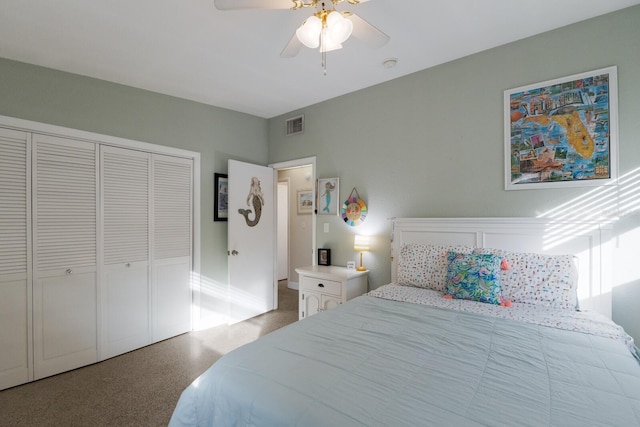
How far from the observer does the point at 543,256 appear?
2.05 meters

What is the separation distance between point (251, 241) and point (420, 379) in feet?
9.90

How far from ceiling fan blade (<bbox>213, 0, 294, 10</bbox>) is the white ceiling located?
497 millimetres

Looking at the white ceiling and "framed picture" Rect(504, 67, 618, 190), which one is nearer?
the white ceiling

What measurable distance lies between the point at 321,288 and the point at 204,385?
6.21 ft

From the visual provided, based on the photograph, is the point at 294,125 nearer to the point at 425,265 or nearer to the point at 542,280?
the point at 425,265

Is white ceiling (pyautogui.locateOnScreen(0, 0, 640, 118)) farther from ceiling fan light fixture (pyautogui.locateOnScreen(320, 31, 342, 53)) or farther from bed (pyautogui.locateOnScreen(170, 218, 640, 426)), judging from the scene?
bed (pyautogui.locateOnScreen(170, 218, 640, 426))

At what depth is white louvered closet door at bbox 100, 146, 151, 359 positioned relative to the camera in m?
2.81

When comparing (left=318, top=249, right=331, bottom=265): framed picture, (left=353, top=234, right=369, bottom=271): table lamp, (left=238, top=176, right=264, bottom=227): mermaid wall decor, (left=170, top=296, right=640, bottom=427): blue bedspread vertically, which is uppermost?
(left=238, top=176, right=264, bottom=227): mermaid wall decor

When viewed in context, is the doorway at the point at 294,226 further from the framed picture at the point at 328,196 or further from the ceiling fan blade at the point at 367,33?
the ceiling fan blade at the point at 367,33

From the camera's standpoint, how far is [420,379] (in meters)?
1.11

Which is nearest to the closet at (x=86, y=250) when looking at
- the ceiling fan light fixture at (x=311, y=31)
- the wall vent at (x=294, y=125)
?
the wall vent at (x=294, y=125)

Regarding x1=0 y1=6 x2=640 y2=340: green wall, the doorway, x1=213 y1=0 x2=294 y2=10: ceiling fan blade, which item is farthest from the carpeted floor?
x1=213 y1=0 x2=294 y2=10: ceiling fan blade

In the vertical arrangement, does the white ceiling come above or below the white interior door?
above

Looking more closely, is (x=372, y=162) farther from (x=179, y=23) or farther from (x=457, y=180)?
(x=179, y=23)
